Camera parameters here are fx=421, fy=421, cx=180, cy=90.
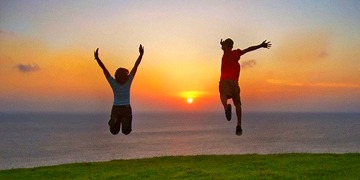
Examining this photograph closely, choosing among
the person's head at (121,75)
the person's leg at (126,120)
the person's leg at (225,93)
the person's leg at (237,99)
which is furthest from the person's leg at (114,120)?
the person's leg at (237,99)

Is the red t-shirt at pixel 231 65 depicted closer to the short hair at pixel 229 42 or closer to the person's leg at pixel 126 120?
the short hair at pixel 229 42

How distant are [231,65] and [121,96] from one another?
289 cm

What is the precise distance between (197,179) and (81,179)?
29.2 feet

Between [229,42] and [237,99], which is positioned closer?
[229,42]

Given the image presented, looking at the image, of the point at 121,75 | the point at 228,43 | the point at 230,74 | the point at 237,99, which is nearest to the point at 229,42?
the point at 228,43

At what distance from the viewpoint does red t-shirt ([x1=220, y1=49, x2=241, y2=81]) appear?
1012cm

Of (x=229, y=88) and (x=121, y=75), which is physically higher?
(x=121, y=75)

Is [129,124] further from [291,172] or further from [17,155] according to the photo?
[17,155]

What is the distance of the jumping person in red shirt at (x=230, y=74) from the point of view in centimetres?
1011

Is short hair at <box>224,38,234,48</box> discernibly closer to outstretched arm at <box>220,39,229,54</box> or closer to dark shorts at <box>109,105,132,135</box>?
outstretched arm at <box>220,39,229,54</box>

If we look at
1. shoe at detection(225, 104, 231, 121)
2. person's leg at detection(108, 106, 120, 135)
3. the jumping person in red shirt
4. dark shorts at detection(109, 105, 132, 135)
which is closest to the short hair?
the jumping person in red shirt

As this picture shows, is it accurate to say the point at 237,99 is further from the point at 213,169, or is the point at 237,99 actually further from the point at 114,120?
the point at 213,169

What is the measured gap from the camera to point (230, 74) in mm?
10445

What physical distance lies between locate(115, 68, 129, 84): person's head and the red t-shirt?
2.40 meters
